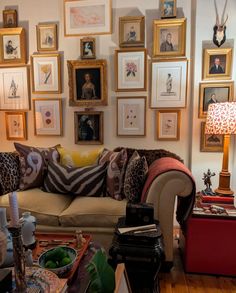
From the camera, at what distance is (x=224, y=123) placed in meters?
2.13

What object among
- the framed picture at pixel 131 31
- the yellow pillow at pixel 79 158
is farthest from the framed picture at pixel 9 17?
the yellow pillow at pixel 79 158

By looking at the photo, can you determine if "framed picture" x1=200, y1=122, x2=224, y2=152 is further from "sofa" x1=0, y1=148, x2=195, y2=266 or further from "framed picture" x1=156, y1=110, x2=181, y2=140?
"sofa" x1=0, y1=148, x2=195, y2=266

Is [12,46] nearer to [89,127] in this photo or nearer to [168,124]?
[89,127]

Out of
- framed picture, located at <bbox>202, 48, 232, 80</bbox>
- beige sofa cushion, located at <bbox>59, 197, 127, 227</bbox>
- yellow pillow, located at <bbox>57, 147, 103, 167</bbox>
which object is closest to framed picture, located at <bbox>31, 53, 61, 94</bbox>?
yellow pillow, located at <bbox>57, 147, 103, 167</bbox>

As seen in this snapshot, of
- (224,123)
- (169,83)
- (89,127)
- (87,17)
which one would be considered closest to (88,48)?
(87,17)

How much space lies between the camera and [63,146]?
2.99 meters

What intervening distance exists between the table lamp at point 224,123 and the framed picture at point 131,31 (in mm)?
1113

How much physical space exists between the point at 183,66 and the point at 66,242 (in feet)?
6.79

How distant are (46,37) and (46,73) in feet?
1.30

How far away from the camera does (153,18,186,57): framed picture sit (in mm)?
2592

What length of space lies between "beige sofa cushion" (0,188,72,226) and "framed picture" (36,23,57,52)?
1.64 metres

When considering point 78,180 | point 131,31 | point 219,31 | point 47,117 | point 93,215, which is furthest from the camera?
point 47,117

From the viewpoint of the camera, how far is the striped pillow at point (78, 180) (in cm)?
229

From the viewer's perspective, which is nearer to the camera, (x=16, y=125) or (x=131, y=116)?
(x=131, y=116)
